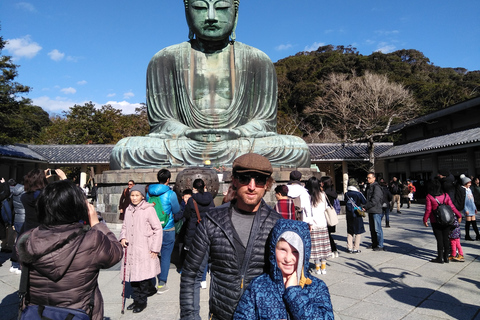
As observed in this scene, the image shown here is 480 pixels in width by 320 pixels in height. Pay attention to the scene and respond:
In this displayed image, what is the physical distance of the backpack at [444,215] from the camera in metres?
4.77

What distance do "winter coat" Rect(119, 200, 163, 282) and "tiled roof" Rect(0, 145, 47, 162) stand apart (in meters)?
14.3

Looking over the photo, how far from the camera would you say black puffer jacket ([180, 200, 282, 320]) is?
163cm

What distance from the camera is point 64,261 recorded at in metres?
1.67

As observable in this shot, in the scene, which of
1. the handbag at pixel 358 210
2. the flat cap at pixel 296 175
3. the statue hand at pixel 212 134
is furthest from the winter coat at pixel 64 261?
the statue hand at pixel 212 134

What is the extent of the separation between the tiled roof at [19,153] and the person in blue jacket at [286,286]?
648 inches

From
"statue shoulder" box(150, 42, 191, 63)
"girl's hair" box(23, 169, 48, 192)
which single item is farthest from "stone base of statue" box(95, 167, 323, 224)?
"girl's hair" box(23, 169, 48, 192)

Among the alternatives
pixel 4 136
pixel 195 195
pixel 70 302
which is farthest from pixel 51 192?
pixel 4 136

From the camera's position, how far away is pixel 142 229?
3.35 m

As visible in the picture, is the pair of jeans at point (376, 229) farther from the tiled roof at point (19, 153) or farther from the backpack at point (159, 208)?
the tiled roof at point (19, 153)

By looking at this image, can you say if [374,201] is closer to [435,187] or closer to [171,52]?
[435,187]

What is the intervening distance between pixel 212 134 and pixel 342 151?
13.4m

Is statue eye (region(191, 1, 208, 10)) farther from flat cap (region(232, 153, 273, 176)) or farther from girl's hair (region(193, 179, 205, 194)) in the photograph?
flat cap (region(232, 153, 273, 176))

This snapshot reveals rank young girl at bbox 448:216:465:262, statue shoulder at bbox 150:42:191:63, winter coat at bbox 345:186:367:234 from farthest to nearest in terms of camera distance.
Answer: statue shoulder at bbox 150:42:191:63
winter coat at bbox 345:186:367:234
young girl at bbox 448:216:465:262

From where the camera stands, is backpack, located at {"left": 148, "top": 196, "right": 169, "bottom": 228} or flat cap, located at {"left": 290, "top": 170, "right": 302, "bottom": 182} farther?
flat cap, located at {"left": 290, "top": 170, "right": 302, "bottom": 182}
